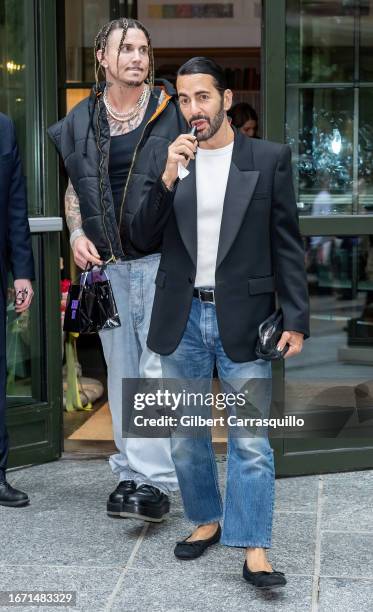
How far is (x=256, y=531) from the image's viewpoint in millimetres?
4348

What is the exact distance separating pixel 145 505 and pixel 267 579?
2.92 ft

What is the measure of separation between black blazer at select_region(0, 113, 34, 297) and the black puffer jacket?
38cm

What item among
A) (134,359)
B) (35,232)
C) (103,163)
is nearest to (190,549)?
(134,359)

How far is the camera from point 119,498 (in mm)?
5109

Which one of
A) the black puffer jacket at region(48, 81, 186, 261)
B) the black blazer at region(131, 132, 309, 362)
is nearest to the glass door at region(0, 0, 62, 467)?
the black puffer jacket at region(48, 81, 186, 261)

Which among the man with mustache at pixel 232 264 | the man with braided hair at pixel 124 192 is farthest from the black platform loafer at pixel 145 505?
the man with mustache at pixel 232 264

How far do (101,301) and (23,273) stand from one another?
0.63 metres

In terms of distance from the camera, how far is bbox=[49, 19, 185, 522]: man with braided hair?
16.4 ft

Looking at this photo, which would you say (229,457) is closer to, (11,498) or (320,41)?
(11,498)

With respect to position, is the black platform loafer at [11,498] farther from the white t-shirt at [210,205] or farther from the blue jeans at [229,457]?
the white t-shirt at [210,205]

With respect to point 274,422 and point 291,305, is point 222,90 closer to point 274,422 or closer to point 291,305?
point 291,305

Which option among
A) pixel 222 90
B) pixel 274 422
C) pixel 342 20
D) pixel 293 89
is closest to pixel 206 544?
pixel 274 422

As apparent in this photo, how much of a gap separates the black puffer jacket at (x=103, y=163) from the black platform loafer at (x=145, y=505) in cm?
106

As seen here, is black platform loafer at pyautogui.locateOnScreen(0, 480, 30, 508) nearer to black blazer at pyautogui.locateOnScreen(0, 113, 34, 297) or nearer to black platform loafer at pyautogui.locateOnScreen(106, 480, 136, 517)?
black platform loafer at pyautogui.locateOnScreen(106, 480, 136, 517)
